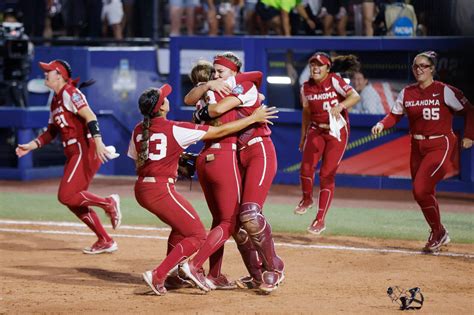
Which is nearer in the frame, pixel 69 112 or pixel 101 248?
pixel 69 112

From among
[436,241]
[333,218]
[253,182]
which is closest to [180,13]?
[333,218]

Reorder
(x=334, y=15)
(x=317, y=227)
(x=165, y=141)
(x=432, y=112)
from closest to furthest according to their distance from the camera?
(x=165, y=141) → (x=432, y=112) → (x=317, y=227) → (x=334, y=15)

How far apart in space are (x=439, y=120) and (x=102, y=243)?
3998mm

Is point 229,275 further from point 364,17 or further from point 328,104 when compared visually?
point 364,17

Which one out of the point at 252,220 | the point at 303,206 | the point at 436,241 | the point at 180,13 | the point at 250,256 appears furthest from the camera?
the point at 180,13

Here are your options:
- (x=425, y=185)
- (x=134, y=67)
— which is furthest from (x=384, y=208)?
(x=134, y=67)

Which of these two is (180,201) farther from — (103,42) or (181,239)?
(103,42)

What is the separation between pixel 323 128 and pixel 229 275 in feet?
10.4

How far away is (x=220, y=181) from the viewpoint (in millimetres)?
8172

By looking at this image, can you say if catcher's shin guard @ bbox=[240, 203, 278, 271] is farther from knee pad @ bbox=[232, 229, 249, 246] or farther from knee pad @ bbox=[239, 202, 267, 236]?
knee pad @ bbox=[232, 229, 249, 246]

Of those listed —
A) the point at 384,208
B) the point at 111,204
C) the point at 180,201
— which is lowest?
the point at 384,208

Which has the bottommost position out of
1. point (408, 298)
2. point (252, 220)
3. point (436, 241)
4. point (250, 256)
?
point (436, 241)

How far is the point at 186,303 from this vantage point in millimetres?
7969

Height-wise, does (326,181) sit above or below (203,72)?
below
